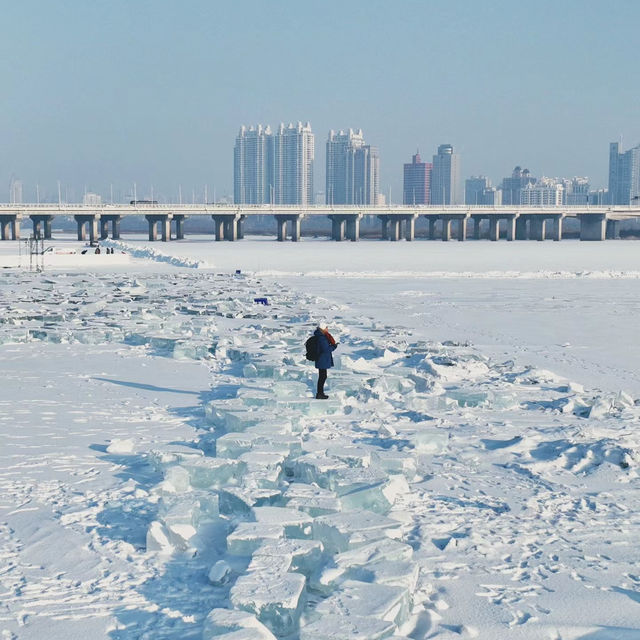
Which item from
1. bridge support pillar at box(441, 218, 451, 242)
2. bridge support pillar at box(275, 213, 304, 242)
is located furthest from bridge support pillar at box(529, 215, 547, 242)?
bridge support pillar at box(275, 213, 304, 242)

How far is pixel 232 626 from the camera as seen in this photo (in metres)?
5.99

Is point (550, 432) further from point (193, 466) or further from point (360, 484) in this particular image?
point (193, 466)

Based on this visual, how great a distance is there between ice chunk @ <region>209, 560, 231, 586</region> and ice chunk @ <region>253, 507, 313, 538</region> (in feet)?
2.56

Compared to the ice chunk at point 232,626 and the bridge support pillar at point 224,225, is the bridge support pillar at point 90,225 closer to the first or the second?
the bridge support pillar at point 224,225

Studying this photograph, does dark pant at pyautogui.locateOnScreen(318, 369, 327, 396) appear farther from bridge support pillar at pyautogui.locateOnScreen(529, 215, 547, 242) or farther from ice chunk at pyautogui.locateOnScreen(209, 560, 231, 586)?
bridge support pillar at pyautogui.locateOnScreen(529, 215, 547, 242)

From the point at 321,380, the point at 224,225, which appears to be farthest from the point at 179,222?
the point at 321,380

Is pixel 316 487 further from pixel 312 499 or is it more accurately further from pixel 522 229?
pixel 522 229

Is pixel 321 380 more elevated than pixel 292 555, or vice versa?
pixel 321 380

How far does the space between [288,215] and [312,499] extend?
112 m

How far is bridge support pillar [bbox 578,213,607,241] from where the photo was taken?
132 m

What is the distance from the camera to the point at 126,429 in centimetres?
1223

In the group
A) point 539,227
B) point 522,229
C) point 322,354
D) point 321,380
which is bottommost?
point 522,229

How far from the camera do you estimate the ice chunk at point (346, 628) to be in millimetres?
5938

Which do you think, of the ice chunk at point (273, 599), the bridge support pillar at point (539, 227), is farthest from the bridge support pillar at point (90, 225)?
the ice chunk at point (273, 599)
